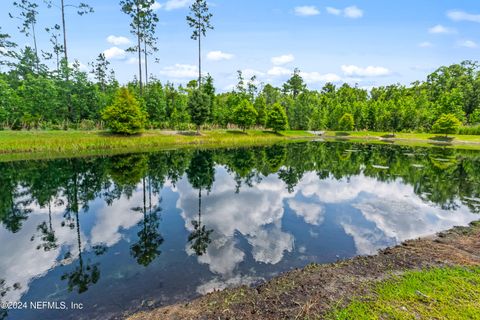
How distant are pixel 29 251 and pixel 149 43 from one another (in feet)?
145

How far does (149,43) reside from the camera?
1761 inches

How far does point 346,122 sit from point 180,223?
6156 centimetres

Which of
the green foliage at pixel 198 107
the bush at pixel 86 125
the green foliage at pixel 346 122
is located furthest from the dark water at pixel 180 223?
the green foliage at pixel 346 122

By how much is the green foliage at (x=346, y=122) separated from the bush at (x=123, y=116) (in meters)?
49.3

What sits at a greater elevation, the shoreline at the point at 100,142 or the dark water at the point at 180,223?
the shoreline at the point at 100,142

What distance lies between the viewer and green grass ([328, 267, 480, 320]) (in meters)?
4.84

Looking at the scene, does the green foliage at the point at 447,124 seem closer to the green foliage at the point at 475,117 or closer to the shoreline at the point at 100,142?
the shoreline at the point at 100,142

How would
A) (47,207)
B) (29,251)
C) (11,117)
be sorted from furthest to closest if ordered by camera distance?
(11,117) → (47,207) → (29,251)

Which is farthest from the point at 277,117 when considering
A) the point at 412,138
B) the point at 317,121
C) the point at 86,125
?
the point at 86,125

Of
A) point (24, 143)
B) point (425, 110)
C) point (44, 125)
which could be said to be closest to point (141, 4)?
point (44, 125)

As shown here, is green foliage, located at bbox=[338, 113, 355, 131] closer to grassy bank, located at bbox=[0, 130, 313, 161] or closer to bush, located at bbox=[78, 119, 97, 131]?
grassy bank, located at bbox=[0, 130, 313, 161]

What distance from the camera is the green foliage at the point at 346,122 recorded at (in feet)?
208

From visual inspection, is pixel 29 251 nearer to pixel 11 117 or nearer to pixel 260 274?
pixel 260 274

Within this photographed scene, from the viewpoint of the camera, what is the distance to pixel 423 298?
210 inches
